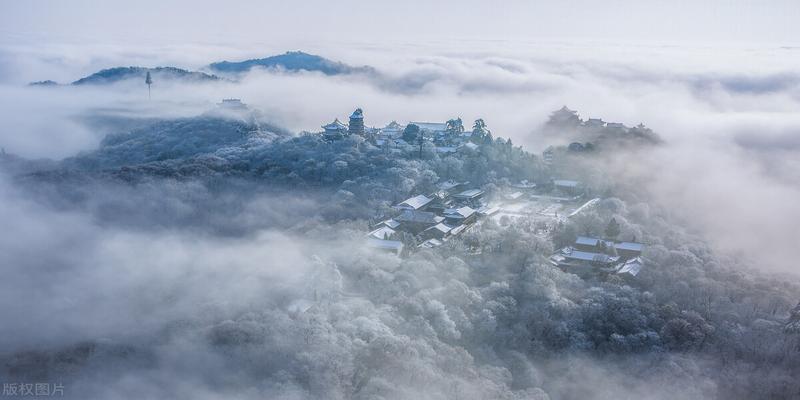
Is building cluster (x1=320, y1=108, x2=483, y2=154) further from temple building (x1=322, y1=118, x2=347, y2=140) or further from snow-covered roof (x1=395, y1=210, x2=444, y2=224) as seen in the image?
snow-covered roof (x1=395, y1=210, x2=444, y2=224)

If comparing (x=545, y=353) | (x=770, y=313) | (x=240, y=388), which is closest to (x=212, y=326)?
(x=240, y=388)

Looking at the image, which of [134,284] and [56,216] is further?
[56,216]

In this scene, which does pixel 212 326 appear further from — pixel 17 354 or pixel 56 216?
pixel 56 216

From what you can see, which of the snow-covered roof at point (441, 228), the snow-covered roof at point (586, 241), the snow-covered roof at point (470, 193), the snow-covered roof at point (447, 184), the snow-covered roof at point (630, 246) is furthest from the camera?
the snow-covered roof at point (447, 184)

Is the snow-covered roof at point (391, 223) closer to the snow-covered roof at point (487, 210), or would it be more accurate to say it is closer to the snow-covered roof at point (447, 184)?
the snow-covered roof at point (487, 210)

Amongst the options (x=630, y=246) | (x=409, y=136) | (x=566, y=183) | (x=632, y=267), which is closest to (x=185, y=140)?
(x=409, y=136)

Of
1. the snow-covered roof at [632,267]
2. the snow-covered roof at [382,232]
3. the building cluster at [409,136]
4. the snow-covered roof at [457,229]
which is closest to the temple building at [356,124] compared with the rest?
the building cluster at [409,136]

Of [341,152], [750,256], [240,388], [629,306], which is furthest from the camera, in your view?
[341,152]
